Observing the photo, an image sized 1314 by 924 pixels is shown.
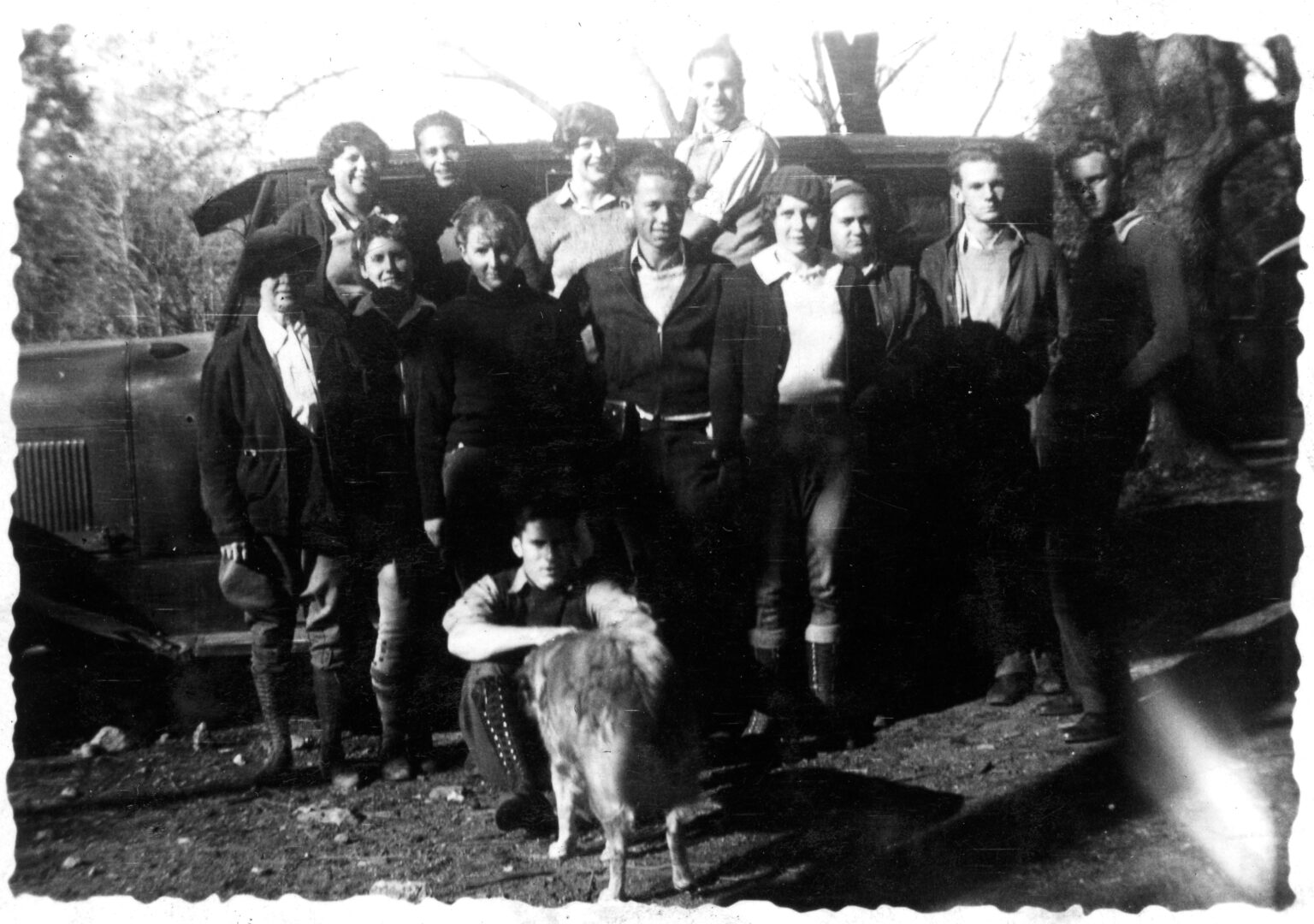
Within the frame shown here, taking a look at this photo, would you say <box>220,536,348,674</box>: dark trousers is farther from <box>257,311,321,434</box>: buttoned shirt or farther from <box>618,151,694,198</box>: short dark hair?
<box>618,151,694,198</box>: short dark hair

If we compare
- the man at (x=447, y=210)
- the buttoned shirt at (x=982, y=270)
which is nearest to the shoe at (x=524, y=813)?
the man at (x=447, y=210)

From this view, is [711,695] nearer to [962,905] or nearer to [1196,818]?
[962,905]

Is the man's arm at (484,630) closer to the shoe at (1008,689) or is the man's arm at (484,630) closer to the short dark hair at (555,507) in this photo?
the short dark hair at (555,507)

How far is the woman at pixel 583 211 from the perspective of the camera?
369 centimetres

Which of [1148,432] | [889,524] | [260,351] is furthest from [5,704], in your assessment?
[1148,432]

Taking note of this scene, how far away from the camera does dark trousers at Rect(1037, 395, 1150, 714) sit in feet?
12.3

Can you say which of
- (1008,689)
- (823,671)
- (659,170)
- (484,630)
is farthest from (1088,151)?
(484,630)

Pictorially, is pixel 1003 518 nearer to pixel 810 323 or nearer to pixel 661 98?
pixel 810 323

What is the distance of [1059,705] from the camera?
151 inches

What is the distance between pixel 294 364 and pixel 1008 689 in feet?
8.67

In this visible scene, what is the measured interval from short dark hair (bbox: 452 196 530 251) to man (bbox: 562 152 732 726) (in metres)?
0.26

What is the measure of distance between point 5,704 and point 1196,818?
4.20 meters

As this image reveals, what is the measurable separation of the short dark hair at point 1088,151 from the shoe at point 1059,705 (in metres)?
1.73

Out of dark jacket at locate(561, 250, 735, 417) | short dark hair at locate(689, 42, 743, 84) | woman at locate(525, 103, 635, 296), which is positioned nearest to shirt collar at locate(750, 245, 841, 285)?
dark jacket at locate(561, 250, 735, 417)
